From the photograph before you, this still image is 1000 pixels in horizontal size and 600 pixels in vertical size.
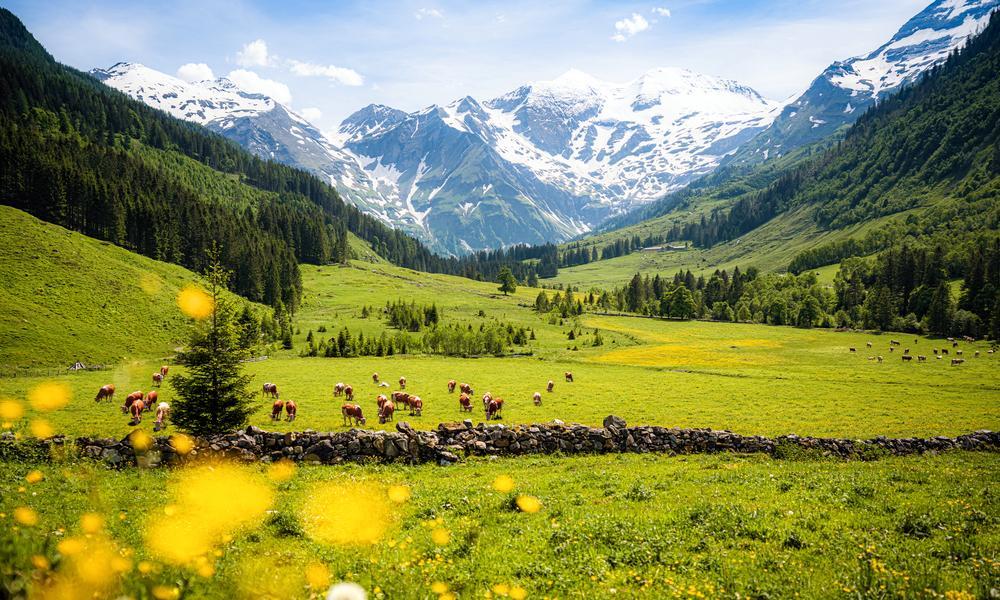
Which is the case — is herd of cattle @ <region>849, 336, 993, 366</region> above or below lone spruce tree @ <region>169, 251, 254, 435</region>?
below

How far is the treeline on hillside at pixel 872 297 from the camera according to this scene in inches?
4003

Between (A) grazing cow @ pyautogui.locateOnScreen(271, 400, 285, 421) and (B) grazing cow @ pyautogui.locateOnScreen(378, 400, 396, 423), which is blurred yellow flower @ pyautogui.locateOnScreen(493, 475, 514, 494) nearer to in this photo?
(B) grazing cow @ pyautogui.locateOnScreen(378, 400, 396, 423)

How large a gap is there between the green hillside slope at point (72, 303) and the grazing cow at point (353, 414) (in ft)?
115

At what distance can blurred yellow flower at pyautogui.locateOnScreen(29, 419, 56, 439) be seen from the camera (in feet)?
82.4

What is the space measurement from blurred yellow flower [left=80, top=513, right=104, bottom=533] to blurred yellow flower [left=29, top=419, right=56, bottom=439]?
1834 cm

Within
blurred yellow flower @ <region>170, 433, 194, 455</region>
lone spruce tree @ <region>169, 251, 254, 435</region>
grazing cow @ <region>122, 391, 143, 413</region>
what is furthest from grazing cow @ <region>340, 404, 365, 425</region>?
grazing cow @ <region>122, 391, 143, 413</region>

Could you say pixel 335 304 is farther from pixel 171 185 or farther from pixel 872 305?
pixel 872 305

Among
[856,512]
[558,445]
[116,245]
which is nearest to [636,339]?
[558,445]

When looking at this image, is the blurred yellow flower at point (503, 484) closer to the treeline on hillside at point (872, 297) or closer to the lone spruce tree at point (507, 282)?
the treeline on hillside at point (872, 297)

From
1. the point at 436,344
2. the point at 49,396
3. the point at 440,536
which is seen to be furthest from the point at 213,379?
the point at 436,344

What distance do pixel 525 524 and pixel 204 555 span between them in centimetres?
772

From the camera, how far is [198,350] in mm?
22641

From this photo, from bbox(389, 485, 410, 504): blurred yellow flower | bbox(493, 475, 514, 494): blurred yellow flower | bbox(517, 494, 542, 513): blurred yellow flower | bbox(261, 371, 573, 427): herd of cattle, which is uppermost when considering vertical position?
bbox(517, 494, 542, 513): blurred yellow flower

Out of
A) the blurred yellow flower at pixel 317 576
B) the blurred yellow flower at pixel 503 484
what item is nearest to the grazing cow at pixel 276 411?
the blurred yellow flower at pixel 503 484
